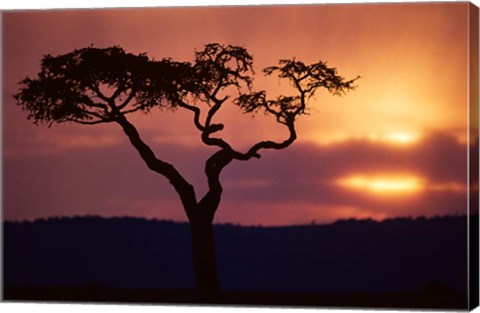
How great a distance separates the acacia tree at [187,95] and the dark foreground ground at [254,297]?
276 mm

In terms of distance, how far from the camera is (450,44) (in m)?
12.9

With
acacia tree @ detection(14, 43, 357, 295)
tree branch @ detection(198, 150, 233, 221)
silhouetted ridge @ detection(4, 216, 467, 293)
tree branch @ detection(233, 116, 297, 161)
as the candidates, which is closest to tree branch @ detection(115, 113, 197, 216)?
acacia tree @ detection(14, 43, 357, 295)

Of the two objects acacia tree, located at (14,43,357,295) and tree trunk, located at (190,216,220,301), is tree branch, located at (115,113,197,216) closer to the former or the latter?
acacia tree, located at (14,43,357,295)

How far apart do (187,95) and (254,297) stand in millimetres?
1976

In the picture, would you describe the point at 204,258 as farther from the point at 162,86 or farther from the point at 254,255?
the point at 162,86

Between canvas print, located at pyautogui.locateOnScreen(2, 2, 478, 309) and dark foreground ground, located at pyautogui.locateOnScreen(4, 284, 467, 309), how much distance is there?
0.05ft

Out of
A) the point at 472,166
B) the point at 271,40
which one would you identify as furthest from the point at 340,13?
the point at 472,166

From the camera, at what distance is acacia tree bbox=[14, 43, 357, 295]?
13.4 meters

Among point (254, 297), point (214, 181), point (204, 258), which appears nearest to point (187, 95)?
point (214, 181)

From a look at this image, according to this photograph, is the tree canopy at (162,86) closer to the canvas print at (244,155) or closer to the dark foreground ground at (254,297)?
the canvas print at (244,155)

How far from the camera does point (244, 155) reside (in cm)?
1351

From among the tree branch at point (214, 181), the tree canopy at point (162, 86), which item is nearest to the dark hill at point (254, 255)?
the tree branch at point (214, 181)

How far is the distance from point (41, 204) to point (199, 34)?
7.20 feet

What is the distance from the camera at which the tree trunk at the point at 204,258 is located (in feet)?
44.5
